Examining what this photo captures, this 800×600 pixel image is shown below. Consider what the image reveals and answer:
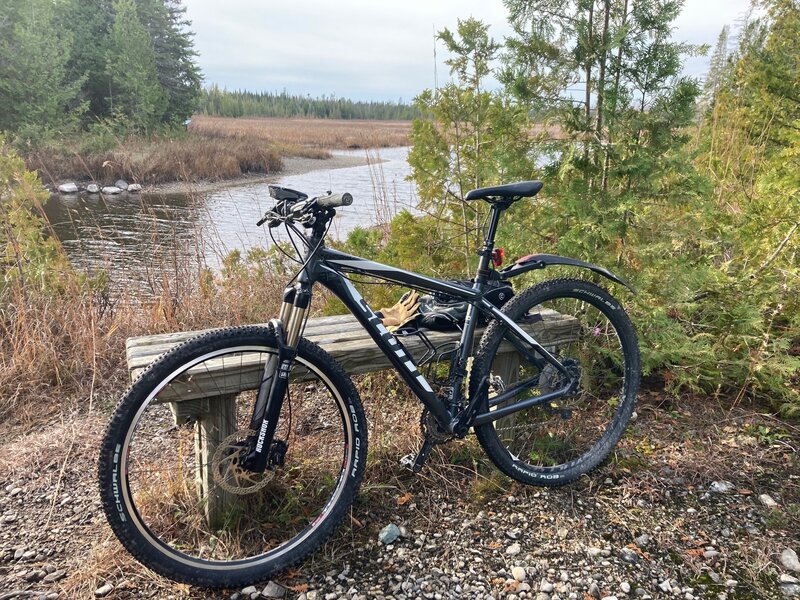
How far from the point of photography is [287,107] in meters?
58.4

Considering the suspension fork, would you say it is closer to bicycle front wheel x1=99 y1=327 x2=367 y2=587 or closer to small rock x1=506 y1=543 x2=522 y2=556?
bicycle front wheel x1=99 y1=327 x2=367 y2=587

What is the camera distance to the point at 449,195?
3775 mm

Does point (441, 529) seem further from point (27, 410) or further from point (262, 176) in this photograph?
point (262, 176)

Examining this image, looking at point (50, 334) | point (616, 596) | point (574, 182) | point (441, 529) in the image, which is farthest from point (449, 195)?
point (50, 334)

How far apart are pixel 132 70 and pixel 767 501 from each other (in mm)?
27539

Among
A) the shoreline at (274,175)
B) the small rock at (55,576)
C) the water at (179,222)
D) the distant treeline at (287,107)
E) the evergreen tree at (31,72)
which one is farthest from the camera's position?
the distant treeline at (287,107)

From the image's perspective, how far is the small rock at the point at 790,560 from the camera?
212cm

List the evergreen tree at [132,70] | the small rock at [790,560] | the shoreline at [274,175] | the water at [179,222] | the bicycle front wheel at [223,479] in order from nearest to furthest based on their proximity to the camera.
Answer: the bicycle front wheel at [223,479] → the small rock at [790,560] → the water at [179,222] → the shoreline at [274,175] → the evergreen tree at [132,70]

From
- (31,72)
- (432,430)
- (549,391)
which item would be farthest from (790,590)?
(31,72)

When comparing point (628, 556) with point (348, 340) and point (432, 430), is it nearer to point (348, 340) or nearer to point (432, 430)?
point (432, 430)

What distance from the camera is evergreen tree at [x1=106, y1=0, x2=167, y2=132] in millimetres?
23734

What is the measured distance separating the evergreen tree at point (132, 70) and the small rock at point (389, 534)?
24.7 m

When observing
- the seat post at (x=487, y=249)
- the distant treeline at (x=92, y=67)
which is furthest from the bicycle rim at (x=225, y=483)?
the distant treeline at (x=92, y=67)

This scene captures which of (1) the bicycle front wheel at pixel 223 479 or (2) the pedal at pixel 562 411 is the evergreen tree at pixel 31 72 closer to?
(1) the bicycle front wheel at pixel 223 479
